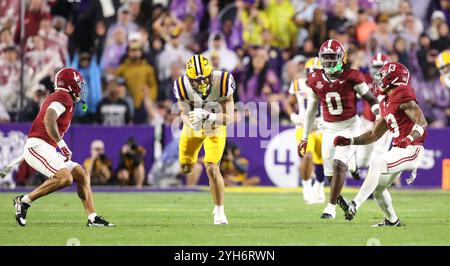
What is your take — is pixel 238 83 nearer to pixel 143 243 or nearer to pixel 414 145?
pixel 414 145

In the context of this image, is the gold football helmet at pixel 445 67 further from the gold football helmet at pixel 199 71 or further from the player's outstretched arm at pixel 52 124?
the player's outstretched arm at pixel 52 124

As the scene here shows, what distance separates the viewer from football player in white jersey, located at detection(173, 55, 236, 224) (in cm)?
1071

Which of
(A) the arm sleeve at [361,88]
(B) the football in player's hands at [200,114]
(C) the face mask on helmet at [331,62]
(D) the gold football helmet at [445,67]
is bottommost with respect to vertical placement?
(B) the football in player's hands at [200,114]

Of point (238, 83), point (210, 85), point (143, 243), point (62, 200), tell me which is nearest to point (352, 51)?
point (238, 83)

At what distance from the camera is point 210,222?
36.4ft

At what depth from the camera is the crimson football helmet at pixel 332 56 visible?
11.5m

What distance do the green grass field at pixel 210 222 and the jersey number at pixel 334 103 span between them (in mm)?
1222

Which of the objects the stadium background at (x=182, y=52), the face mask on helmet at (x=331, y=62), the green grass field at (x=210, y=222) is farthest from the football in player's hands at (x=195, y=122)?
the stadium background at (x=182, y=52)

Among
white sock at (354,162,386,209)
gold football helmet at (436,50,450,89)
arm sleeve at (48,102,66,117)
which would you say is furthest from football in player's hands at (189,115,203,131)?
gold football helmet at (436,50,450,89)

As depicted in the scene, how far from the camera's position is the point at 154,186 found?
Result: 16.9 meters

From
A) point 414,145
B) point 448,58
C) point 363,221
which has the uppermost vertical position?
point 448,58

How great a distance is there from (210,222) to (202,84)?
58.8 inches

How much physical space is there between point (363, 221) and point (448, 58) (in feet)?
17.0

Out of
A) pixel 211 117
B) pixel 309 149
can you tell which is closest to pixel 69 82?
pixel 211 117
